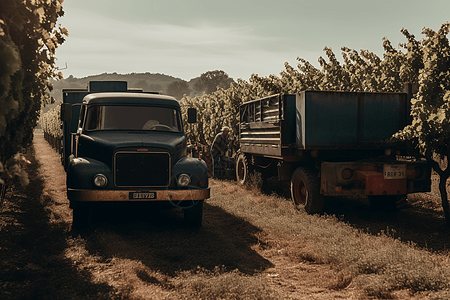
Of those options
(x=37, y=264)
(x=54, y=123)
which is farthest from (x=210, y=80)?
(x=37, y=264)

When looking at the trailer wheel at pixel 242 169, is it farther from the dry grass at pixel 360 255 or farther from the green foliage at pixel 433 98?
the green foliage at pixel 433 98

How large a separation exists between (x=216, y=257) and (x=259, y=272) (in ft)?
2.32

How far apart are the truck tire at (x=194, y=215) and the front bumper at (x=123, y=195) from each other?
314mm

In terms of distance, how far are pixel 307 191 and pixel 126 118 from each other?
3.84m

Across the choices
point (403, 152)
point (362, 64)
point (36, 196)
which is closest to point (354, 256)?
point (403, 152)

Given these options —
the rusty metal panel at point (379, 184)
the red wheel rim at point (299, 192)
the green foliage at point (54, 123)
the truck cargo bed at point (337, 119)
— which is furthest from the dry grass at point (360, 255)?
the green foliage at point (54, 123)

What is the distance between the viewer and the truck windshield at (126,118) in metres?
8.02

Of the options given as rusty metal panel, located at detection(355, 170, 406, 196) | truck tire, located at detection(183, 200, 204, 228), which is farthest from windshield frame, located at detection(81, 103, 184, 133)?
rusty metal panel, located at detection(355, 170, 406, 196)

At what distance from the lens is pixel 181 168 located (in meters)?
7.30

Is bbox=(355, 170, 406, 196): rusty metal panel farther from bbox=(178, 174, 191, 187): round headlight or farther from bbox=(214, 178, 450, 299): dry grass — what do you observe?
bbox=(178, 174, 191, 187): round headlight

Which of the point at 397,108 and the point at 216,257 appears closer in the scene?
the point at 216,257

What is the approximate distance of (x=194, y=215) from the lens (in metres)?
7.52

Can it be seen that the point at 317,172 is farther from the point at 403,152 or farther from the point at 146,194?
the point at 146,194

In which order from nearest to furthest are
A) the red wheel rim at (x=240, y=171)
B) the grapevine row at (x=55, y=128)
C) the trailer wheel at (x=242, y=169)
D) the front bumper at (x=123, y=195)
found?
1. the front bumper at (x=123, y=195)
2. the trailer wheel at (x=242, y=169)
3. the red wheel rim at (x=240, y=171)
4. the grapevine row at (x=55, y=128)
